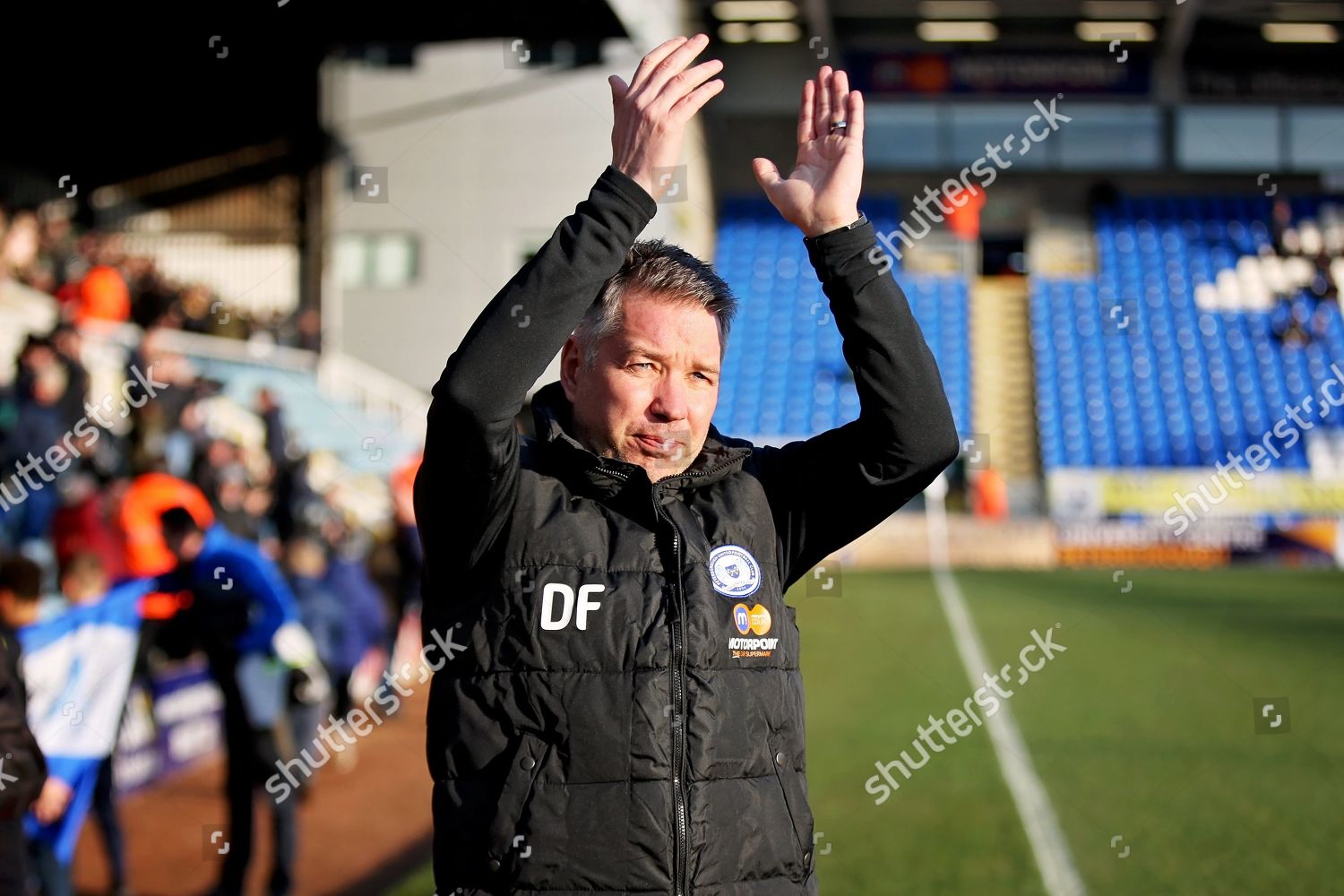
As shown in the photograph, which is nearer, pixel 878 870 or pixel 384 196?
pixel 878 870

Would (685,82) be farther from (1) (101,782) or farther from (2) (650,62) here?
(1) (101,782)

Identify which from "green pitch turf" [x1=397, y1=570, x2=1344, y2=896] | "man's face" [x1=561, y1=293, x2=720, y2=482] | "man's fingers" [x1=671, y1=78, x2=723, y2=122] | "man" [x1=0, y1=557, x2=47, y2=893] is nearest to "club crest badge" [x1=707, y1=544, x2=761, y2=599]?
"man's face" [x1=561, y1=293, x2=720, y2=482]

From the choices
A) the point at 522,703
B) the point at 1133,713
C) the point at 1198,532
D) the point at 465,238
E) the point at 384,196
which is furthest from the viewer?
the point at 1198,532

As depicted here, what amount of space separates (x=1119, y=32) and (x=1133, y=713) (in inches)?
885

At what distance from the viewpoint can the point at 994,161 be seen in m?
29.5

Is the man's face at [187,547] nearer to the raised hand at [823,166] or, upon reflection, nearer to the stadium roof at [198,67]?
the raised hand at [823,166]

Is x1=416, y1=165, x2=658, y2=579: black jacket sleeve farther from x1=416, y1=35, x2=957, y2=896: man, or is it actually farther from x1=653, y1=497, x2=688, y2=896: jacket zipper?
x1=653, y1=497, x2=688, y2=896: jacket zipper

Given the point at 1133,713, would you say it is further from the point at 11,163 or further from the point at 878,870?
the point at 11,163

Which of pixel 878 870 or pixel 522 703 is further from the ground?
pixel 522 703

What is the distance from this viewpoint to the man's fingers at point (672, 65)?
201 cm

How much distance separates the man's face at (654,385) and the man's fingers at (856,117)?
393 mm

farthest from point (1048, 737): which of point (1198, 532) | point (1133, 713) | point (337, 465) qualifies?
→ point (1198, 532)

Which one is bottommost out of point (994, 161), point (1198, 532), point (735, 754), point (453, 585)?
point (735, 754)

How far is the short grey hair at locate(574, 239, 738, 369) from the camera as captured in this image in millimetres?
2133
